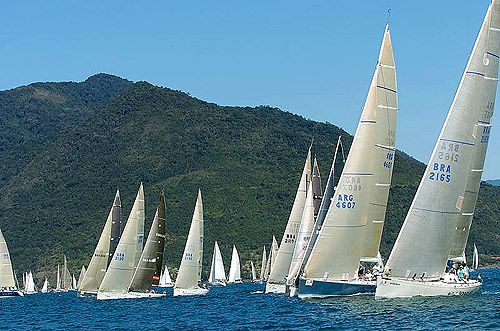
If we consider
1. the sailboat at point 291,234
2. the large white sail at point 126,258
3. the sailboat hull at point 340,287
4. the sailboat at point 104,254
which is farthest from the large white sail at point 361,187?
the sailboat at point 104,254

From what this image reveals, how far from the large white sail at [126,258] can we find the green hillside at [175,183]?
69902 millimetres

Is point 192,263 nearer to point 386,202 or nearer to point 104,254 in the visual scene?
point 104,254

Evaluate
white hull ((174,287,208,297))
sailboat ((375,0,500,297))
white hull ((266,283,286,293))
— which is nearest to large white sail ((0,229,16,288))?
white hull ((174,287,208,297))

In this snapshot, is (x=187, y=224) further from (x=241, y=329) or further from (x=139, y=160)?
(x=241, y=329)

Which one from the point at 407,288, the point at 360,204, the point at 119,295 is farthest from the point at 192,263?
the point at 407,288

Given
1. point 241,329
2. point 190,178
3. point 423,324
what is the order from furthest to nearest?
point 190,178, point 241,329, point 423,324

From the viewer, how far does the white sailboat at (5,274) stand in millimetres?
83438

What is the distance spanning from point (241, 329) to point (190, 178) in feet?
403

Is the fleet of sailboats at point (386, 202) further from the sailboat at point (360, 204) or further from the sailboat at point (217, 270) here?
the sailboat at point (217, 270)

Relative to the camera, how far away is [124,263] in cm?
6625

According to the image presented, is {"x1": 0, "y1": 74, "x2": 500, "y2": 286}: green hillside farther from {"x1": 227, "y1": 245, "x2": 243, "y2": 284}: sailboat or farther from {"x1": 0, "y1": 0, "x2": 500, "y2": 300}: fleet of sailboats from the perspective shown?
{"x1": 0, "y1": 0, "x2": 500, "y2": 300}: fleet of sailboats

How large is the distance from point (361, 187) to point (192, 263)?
29.3 meters

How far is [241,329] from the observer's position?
1474 inches

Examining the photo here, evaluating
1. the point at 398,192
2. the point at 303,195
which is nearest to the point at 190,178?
the point at 398,192
